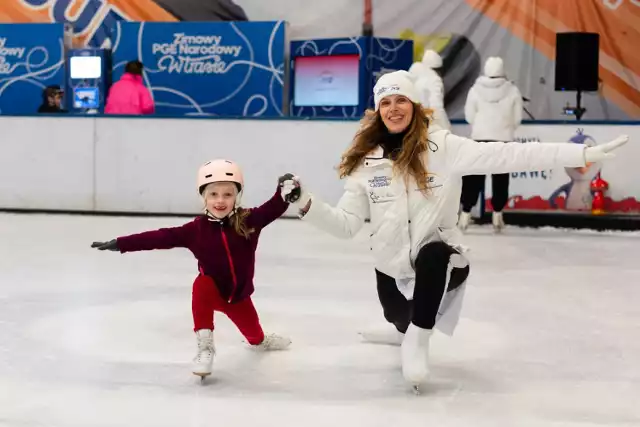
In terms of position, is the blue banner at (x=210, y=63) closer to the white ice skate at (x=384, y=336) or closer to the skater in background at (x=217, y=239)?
the white ice skate at (x=384, y=336)

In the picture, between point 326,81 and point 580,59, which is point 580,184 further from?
point 326,81

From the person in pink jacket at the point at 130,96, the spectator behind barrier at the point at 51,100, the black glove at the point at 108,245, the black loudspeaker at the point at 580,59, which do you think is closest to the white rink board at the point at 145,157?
the person in pink jacket at the point at 130,96

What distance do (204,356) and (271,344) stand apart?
13.6 inches

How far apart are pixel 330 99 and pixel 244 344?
23.0 ft

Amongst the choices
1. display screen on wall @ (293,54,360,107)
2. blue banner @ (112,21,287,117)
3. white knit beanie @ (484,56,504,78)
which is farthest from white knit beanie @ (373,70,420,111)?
blue banner @ (112,21,287,117)

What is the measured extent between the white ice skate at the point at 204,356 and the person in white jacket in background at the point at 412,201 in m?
Answer: 0.39

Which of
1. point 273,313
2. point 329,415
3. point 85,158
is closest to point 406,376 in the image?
point 329,415

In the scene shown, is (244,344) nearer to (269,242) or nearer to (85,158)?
(269,242)

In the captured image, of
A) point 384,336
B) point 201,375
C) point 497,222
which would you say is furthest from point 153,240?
point 497,222

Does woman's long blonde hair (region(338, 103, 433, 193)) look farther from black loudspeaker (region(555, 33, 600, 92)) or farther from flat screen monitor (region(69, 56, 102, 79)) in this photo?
flat screen monitor (region(69, 56, 102, 79))

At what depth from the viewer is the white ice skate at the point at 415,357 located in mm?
1840

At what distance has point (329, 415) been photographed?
1.68 meters

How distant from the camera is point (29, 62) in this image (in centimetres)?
954

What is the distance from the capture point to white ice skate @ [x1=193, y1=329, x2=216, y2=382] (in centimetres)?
190
